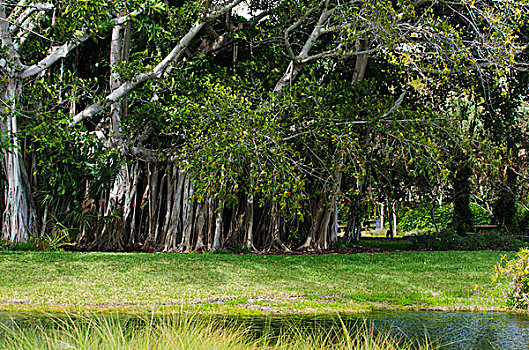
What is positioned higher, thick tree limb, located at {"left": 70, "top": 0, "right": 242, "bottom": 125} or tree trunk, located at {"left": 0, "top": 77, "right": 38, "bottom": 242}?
thick tree limb, located at {"left": 70, "top": 0, "right": 242, "bottom": 125}

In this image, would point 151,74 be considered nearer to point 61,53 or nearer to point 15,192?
point 61,53

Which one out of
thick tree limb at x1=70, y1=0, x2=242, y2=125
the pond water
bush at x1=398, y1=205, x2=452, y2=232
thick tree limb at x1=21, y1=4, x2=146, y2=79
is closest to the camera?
the pond water

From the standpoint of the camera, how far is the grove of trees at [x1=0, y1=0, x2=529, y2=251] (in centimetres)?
978

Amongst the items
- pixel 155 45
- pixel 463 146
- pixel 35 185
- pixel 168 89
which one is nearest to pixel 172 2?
pixel 155 45

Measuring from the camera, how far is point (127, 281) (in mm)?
7078

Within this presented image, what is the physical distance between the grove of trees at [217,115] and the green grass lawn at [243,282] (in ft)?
4.81

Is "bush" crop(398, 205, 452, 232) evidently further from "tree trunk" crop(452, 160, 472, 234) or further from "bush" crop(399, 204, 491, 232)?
"tree trunk" crop(452, 160, 472, 234)

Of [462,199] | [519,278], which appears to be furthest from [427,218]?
[519,278]

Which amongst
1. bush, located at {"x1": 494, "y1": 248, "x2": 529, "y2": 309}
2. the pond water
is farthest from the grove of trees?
bush, located at {"x1": 494, "y1": 248, "x2": 529, "y2": 309}

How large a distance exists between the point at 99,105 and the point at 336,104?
4.80 meters

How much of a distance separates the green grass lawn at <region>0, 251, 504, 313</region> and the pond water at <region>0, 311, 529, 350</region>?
15.2 inches

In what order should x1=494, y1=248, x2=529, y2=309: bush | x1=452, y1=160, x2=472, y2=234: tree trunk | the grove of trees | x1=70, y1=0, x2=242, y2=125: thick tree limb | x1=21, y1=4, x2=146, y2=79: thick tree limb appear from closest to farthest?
x1=494, y1=248, x2=529, y2=309: bush < the grove of trees < x1=21, y1=4, x2=146, y2=79: thick tree limb < x1=70, y1=0, x2=242, y2=125: thick tree limb < x1=452, y1=160, x2=472, y2=234: tree trunk

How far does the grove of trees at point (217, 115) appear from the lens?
9.78 metres

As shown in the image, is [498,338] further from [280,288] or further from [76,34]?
[76,34]
